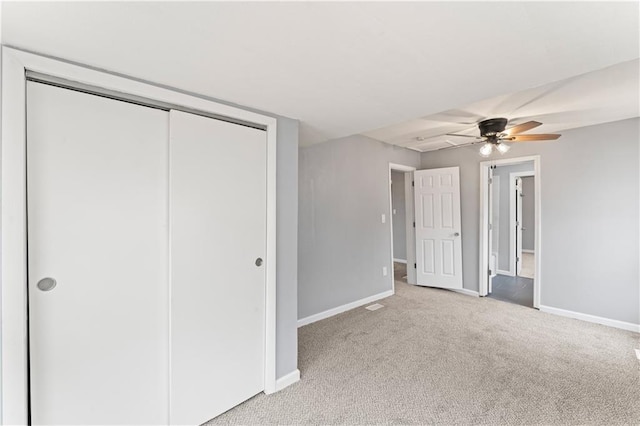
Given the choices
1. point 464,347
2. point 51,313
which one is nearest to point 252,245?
point 51,313

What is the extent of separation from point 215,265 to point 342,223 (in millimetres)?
2117

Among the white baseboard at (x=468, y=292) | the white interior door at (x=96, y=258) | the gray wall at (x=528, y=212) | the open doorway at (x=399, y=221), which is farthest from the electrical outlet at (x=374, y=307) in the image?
the gray wall at (x=528, y=212)

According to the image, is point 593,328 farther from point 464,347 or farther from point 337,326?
point 337,326

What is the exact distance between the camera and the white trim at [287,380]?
2084mm

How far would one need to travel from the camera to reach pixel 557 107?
8.82ft

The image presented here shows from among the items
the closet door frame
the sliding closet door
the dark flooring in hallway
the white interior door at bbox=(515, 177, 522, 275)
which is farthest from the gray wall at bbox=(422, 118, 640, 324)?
the closet door frame

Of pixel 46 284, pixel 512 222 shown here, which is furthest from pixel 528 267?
pixel 46 284

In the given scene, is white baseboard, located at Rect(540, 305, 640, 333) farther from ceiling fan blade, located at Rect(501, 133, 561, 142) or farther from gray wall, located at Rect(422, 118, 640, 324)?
ceiling fan blade, located at Rect(501, 133, 561, 142)

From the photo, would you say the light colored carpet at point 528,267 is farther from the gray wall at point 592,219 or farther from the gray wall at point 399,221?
the gray wall at point 399,221

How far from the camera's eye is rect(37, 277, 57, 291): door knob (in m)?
1.31

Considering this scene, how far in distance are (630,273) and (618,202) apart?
0.76m

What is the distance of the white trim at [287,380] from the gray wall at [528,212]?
24.0 feet

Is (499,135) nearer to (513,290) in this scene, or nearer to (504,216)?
(513,290)

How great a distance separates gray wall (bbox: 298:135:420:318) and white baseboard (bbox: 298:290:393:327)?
4 centimetres
